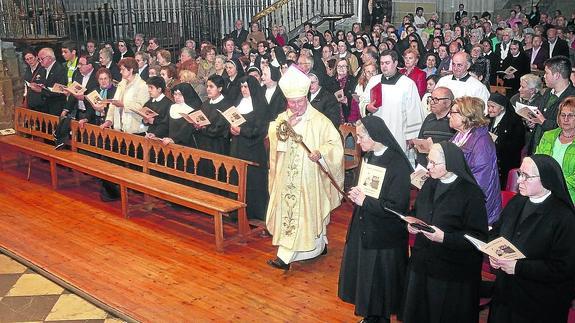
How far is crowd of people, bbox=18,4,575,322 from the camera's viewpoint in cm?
384

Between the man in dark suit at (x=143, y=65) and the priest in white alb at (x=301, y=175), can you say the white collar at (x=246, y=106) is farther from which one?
the man in dark suit at (x=143, y=65)

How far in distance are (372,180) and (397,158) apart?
0.23 metres

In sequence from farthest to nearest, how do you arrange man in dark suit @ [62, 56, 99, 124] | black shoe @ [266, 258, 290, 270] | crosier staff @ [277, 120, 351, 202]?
man in dark suit @ [62, 56, 99, 124], black shoe @ [266, 258, 290, 270], crosier staff @ [277, 120, 351, 202]

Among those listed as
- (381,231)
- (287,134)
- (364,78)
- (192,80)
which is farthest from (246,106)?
(381,231)

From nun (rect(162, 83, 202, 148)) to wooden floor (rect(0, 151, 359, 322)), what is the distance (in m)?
0.94

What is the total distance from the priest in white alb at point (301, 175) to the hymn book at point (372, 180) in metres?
1.22

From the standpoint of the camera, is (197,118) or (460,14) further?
(460,14)

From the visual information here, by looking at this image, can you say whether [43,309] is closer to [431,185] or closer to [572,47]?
[431,185]

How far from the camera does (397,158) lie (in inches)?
184

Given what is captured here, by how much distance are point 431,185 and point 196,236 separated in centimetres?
360

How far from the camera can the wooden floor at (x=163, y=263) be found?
18.0ft

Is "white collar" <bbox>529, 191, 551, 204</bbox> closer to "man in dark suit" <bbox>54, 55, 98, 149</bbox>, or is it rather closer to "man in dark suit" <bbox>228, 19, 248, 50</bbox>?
"man in dark suit" <bbox>54, 55, 98, 149</bbox>

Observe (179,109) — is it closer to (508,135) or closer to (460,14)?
(508,135)

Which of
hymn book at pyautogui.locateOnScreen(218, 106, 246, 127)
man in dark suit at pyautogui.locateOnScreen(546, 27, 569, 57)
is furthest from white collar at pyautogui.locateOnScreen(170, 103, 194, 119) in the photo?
man in dark suit at pyautogui.locateOnScreen(546, 27, 569, 57)
